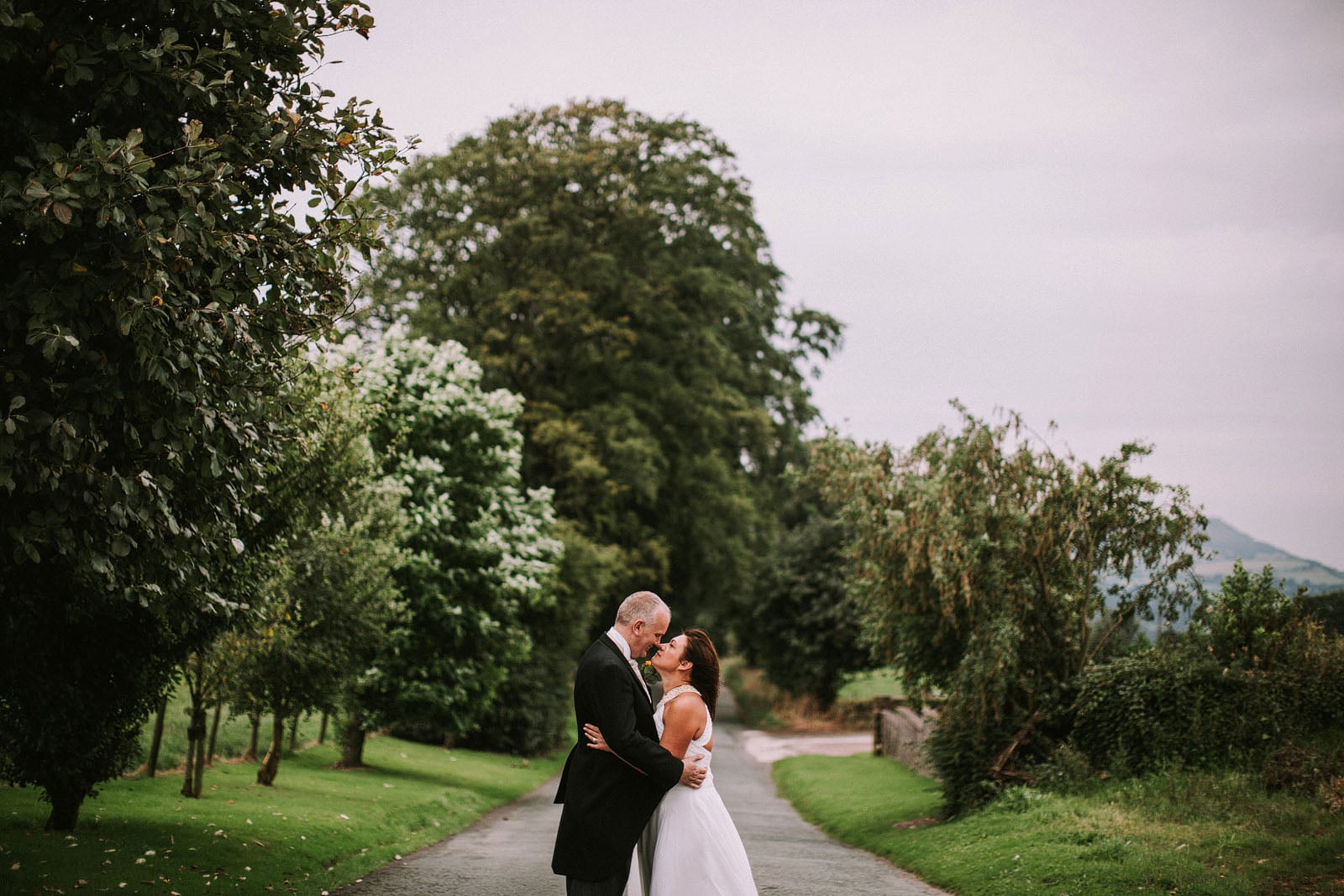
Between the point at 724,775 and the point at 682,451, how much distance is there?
36.8 feet

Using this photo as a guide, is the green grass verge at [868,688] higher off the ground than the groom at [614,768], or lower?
lower

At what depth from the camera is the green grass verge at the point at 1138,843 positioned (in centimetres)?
1177

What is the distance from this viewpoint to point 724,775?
104 ft

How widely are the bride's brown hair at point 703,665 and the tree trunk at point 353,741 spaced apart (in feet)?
58.6

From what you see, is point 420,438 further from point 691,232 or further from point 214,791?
point 691,232

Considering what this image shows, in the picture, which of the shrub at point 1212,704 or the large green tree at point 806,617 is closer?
the shrub at point 1212,704

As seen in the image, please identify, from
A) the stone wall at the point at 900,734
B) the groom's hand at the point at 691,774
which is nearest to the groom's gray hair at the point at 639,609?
the groom's hand at the point at 691,774

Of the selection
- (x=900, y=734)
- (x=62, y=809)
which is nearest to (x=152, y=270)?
(x=62, y=809)

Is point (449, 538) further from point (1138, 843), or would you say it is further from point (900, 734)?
point (1138, 843)

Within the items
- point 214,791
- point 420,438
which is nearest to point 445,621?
point 420,438

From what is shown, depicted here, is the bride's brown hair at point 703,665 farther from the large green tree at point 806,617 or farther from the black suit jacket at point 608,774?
the large green tree at point 806,617

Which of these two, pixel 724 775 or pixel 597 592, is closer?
pixel 724 775

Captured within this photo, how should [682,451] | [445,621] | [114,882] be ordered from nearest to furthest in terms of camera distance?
[114,882], [445,621], [682,451]

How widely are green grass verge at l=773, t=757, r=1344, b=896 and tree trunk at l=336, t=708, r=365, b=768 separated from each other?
10.9m
